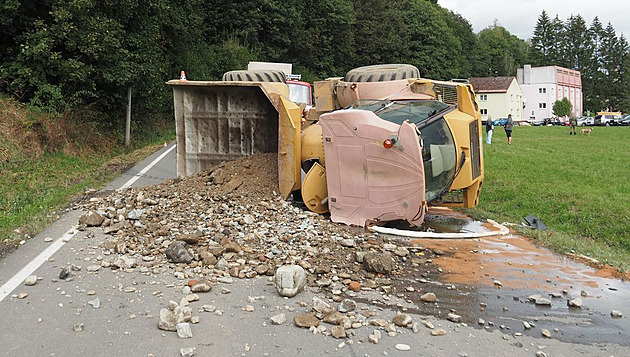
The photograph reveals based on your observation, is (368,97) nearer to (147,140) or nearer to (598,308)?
(598,308)

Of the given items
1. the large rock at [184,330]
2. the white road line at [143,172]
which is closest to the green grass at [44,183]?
the white road line at [143,172]

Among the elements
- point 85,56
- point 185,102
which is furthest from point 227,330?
point 85,56

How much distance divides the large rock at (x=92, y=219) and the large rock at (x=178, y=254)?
1764 millimetres

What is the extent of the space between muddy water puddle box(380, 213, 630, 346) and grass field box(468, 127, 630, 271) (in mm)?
964

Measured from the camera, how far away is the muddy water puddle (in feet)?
14.9

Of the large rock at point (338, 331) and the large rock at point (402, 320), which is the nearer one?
the large rock at point (338, 331)

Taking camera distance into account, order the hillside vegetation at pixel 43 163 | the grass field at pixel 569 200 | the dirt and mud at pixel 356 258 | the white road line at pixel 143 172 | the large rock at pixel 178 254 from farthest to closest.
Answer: the white road line at pixel 143 172 < the grass field at pixel 569 200 < the hillside vegetation at pixel 43 163 < the large rock at pixel 178 254 < the dirt and mud at pixel 356 258

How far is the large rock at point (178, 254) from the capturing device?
577cm

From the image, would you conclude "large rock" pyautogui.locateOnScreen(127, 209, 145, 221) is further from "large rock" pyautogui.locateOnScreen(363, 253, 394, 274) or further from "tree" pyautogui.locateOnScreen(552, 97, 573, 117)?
"tree" pyautogui.locateOnScreen(552, 97, 573, 117)

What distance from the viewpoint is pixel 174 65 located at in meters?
32.0

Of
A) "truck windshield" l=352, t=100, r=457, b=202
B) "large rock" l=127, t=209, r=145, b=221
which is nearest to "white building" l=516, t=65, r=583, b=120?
"truck windshield" l=352, t=100, r=457, b=202

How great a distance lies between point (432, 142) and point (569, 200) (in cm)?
594

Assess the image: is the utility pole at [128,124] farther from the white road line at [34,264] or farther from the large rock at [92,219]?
the white road line at [34,264]

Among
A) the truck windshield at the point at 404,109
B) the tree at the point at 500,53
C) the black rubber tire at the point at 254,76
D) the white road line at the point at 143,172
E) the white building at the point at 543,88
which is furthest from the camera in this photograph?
the tree at the point at 500,53
